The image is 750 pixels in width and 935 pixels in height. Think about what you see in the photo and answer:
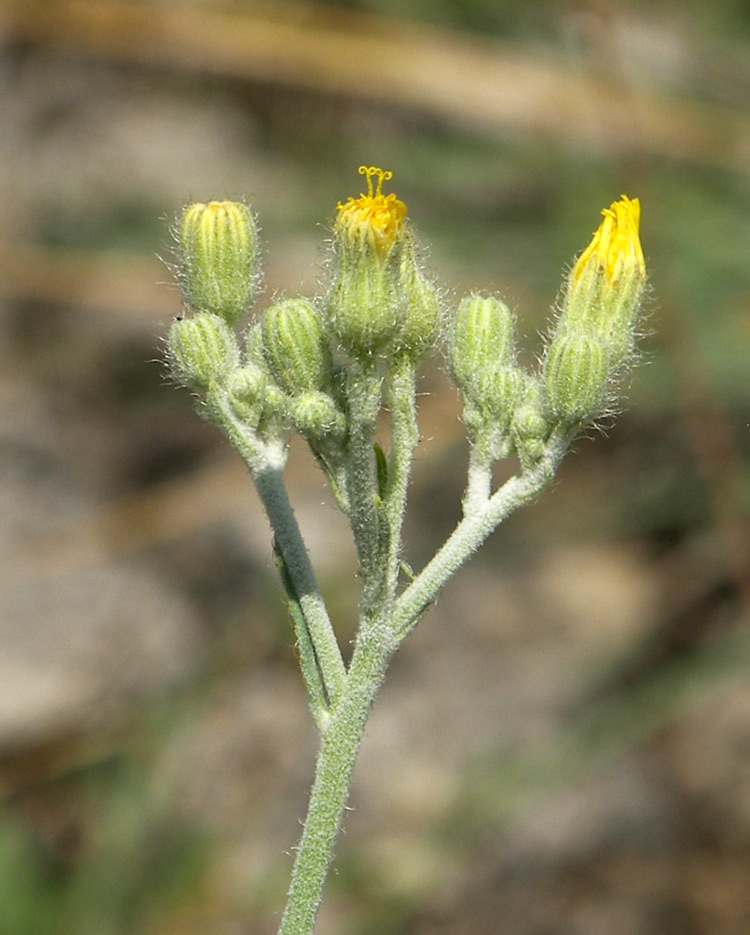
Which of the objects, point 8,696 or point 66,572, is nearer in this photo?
point 8,696

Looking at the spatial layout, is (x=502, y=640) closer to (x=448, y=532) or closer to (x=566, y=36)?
A: (x=448, y=532)

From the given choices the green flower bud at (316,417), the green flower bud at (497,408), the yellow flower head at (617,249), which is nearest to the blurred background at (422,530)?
the green flower bud at (497,408)

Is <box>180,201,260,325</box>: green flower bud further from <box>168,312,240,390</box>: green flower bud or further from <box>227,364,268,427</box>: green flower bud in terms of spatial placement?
<box>227,364,268,427</box>: green flower bud

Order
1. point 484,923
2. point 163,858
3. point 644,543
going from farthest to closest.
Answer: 1. point 644,543
2. point 484,923
3. point 163,858

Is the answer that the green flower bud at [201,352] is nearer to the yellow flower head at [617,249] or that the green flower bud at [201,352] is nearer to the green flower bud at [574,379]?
the green flower bud at [574,379]

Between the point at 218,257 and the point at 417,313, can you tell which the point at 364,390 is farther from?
the point at 218,257

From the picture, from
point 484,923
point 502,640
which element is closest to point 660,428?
point 502,640
